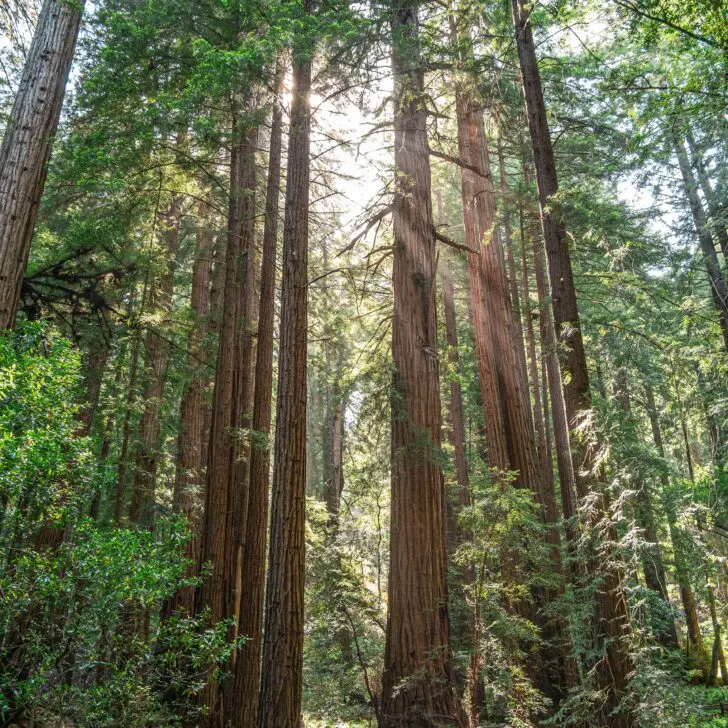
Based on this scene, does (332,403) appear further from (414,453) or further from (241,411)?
(414,453)

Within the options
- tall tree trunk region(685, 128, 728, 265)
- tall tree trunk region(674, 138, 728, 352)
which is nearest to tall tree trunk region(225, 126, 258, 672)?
tall tree trunk region(685, 128, 728, 265)

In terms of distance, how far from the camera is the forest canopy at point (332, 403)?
16.8ft

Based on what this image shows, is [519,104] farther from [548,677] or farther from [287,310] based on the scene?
[548,677]

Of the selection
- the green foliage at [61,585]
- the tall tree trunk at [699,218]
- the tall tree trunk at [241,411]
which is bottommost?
the green foliage at [61,585]

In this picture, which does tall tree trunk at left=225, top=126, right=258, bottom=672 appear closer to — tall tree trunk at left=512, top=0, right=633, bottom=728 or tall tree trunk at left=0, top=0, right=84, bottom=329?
tall tree trunk at left=0, top=0, right=84, bottom=329

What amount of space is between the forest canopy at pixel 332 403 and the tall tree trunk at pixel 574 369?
4cm

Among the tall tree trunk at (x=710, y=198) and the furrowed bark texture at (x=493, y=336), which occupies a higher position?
the tall tree trunk at (x=710, y=198)

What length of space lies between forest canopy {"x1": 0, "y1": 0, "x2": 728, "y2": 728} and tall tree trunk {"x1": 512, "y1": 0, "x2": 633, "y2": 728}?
0.04 metres

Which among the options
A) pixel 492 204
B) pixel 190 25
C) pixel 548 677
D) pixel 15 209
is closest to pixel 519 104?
pixel 492 204

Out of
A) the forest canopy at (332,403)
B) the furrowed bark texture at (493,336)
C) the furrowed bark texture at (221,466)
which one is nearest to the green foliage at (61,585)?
→ the forest canopy at (332,403)

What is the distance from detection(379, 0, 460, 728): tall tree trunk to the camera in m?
6.29

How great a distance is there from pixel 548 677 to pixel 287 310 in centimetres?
692

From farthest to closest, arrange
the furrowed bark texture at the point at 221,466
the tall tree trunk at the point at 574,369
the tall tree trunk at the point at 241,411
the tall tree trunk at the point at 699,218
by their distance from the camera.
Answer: the tall tree trunk at the point at 699,218 → the tall tree trunk at the point at 241,411 → the furrowed bark texture at the point at 221,466 → the tall tree trunk at the point at 574,369

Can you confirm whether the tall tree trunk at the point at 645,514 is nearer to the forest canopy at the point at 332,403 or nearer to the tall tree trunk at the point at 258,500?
the forest canopy at the point at 332,403
